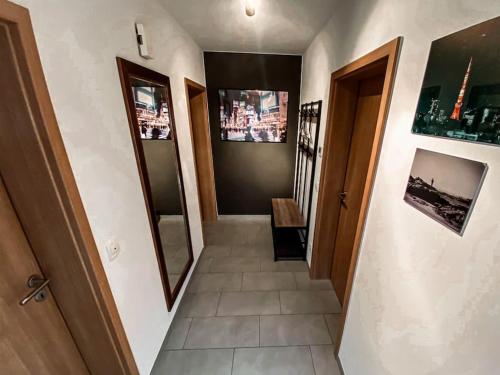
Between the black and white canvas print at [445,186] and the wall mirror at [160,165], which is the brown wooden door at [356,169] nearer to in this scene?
the black and white canvas print at [445,186]

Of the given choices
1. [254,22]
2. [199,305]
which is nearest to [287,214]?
[199,305]

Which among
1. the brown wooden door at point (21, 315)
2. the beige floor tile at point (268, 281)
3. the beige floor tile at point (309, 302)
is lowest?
the beige floor tile at point (309, 302)

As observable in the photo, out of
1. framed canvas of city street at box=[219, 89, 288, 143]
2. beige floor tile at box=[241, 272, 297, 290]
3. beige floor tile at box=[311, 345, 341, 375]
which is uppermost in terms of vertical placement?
framed canvas of city street at box=[219, 89, 288, 143]

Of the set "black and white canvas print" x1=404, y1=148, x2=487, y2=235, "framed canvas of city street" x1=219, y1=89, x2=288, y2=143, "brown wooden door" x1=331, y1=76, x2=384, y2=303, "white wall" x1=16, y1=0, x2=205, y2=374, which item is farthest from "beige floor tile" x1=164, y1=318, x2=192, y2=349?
"framed canvas of city street" x1=219, y1=89, x2=288, y2=143

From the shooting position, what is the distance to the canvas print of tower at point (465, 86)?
57 centimetres

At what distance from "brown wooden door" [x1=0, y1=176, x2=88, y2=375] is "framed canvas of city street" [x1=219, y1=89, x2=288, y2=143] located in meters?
2.64

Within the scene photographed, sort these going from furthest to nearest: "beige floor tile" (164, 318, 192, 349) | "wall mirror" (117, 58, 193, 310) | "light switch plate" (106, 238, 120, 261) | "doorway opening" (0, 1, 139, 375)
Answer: "beige floor tile" (164, 318, 192, 349) < "wall mirror" (117, 58, 193, 310) < "light switch plate" (106, 238, 120, 261) < "doorway opening" (0, 1, 139, 375)

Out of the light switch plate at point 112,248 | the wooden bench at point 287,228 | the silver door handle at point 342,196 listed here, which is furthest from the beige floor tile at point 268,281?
the light switch plate at point 112,248

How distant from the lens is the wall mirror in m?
1.33

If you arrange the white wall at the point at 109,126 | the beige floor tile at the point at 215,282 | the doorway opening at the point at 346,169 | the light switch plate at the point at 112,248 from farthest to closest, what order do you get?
the beige floor tile at the point at 215,282 → the doorway opening at the point at 346,169 → the light switch plate at the point at 112,248 → the white wall at the point at 109,126

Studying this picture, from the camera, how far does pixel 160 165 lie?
1.73 metres

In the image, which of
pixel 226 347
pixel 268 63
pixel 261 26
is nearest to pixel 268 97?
pixel 268 63

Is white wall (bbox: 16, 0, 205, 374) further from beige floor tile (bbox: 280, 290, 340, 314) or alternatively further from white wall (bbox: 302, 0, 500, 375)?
white wall (bbox: 302, 0, 500, 375)

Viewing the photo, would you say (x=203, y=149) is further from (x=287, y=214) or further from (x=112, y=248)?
(x=112, y=248)
